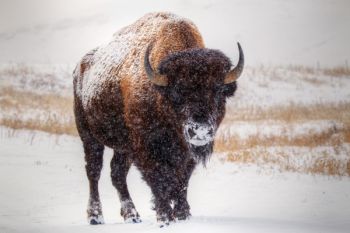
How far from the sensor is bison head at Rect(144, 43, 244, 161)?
9.30 ft

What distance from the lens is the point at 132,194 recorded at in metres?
3.80

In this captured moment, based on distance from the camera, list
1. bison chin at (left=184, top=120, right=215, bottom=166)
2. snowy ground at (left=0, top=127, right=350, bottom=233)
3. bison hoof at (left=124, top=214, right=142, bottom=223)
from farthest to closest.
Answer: bison hoof at (left=124, top=214, right=142, bottom=223) → snowy ground at (left=0, top=127, right=350, bottom=233) → bison chin at (left=184, top=120, right=215, bottom=166)

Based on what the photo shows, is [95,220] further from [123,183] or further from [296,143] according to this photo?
[296,143]

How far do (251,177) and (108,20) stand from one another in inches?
57.2

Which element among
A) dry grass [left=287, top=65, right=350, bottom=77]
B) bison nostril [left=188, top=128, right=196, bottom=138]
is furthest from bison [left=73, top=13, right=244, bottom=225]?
dry grass [left=287, top=65, right=350, bottom=77]

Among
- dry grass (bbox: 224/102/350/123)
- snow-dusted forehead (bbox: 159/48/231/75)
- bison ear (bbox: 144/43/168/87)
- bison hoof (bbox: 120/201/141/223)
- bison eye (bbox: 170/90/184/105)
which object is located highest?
snow-dusted forehead (bbox: 159/48/231/75)

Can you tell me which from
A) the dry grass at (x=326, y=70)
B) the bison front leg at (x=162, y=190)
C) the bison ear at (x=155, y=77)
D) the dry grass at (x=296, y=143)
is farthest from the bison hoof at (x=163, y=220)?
the dry grass at (x=326, y=70)

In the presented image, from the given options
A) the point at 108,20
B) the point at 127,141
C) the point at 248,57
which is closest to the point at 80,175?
the point at 127,141

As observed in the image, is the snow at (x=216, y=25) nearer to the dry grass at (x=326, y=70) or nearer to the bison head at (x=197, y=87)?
the dry grass at (x=326, y=70)

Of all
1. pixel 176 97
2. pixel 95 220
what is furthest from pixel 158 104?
pixel 95 220

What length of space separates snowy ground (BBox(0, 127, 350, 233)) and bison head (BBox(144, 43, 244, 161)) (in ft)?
1.90

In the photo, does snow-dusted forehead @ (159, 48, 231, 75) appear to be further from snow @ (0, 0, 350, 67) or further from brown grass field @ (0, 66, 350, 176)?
brown grass field @ (0, 66, 350, 176)

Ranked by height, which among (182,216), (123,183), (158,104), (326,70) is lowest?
(123,183)

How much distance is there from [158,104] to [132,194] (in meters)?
0.88
